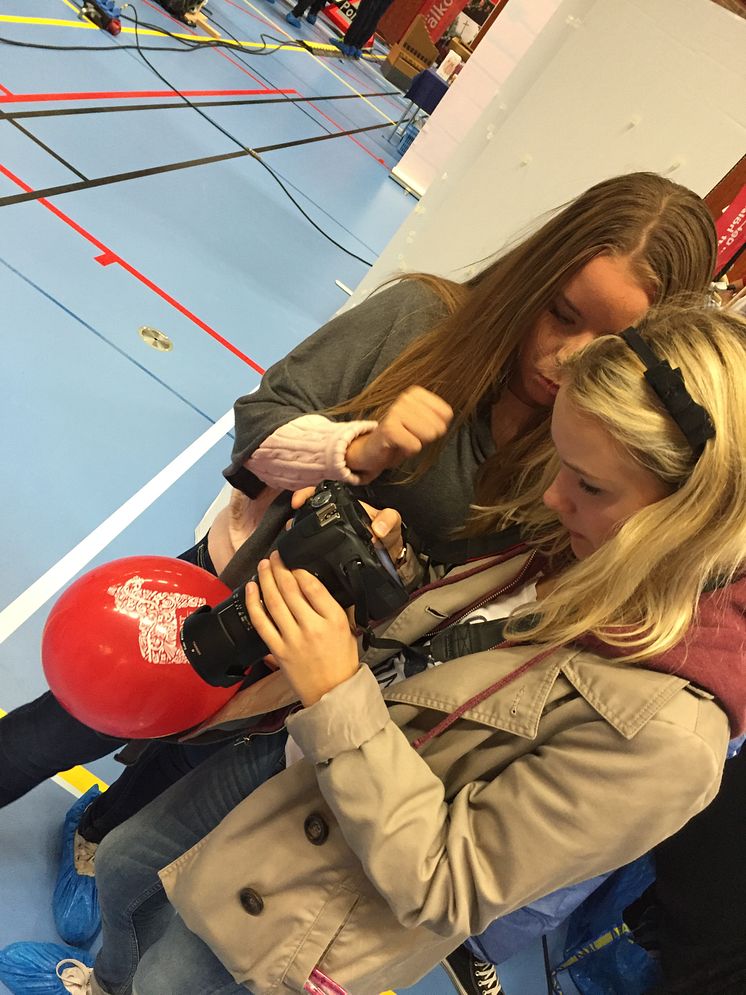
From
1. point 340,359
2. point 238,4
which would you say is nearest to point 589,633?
point 340,359

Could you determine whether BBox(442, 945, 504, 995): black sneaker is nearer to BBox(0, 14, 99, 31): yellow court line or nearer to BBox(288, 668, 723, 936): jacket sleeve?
BBox(288, 668, 723, 936): jacket sleeve

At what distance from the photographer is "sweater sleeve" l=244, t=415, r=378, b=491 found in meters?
1.10

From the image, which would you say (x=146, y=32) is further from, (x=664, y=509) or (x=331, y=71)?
(x=664, y=509)

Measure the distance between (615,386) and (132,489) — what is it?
1987mm

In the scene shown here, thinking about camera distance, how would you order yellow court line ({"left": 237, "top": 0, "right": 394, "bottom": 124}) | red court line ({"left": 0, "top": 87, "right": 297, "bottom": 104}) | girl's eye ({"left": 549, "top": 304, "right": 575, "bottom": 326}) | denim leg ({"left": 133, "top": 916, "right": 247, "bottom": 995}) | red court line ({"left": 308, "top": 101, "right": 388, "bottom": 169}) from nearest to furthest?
denim leg ({"left": 133, "top": 916, "right": 247, "bottom": 995}) → girl's eye ({"left": 549, "top": 304, "right": 575, "bottom": 326}) → red court line ({"left": 0, "top": 87, "right": 297, "bottom": 104}) → red court line ({"left": 308, "top": 101, "right": 388, "bottom": 169}) → yellow court line ({"left": 237, "top": 0, "right": 394, "bottom": 124})

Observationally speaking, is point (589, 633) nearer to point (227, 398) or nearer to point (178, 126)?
point (227, 398)

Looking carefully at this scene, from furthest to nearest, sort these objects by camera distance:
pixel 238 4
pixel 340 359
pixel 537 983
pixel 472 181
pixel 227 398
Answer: pixel 238 4 → pixel 227 398 → pixel 472 181 → pixel 537 983 → pixel 340 359

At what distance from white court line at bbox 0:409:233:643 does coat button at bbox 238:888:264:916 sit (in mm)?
1261

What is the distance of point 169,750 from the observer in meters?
1.29

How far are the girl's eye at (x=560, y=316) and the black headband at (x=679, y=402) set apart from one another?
29 cm

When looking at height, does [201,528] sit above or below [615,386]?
below

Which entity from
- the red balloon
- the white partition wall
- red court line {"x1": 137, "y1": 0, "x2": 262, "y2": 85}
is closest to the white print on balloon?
the red balloon

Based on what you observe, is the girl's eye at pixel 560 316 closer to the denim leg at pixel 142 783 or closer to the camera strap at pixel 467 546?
the camera strap at pixel 467 546

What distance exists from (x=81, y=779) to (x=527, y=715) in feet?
4.69
